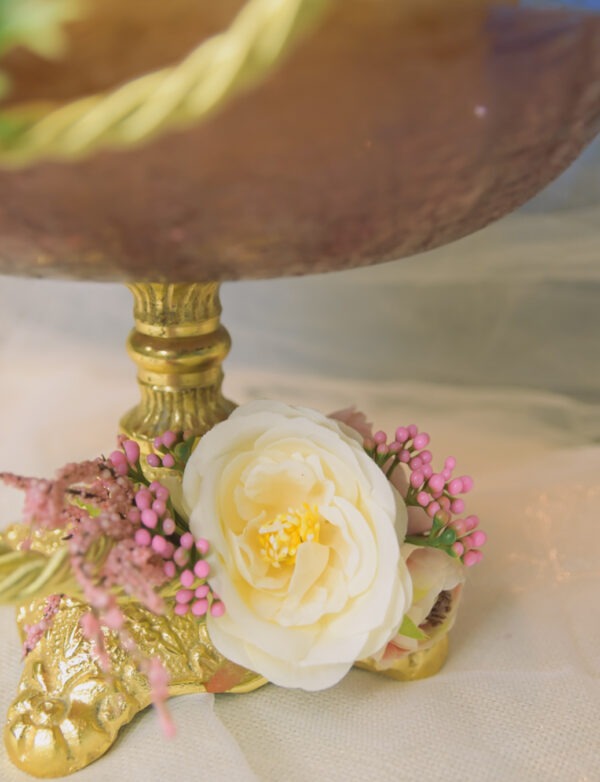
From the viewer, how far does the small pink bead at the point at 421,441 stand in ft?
1.93

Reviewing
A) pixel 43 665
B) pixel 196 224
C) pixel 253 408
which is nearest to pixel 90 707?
pixel 43 665

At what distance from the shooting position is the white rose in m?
0.54

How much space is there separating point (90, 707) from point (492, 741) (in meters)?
0.25

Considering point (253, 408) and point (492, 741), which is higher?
point (253, 408)

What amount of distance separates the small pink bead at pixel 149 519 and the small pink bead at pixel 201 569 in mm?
35

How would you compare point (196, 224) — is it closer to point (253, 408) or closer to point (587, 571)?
point (253, 408)

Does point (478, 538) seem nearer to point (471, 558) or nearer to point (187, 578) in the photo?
point (471, 558)

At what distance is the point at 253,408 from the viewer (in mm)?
579

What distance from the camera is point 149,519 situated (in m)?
0.51

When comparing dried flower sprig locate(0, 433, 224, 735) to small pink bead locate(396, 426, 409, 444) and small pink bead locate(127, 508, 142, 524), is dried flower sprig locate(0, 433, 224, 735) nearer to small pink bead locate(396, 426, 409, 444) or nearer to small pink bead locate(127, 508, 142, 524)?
small pink bead locate(127, 508, 142, 524)

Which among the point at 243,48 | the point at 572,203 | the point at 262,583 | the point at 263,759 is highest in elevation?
the point at 243,48

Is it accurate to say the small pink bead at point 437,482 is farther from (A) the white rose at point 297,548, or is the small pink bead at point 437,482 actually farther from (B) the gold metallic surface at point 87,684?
(B) the gold metallic surface at point 87,684

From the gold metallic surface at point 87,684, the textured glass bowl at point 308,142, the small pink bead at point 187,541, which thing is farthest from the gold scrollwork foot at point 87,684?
the textured glass bowl at point 308,142

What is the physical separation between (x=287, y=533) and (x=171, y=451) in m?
0.11
